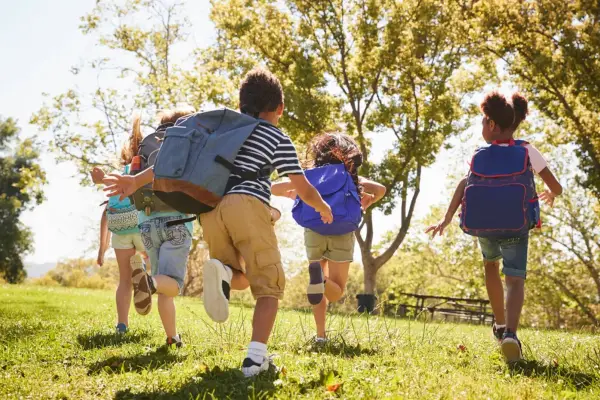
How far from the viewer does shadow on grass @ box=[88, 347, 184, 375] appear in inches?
158

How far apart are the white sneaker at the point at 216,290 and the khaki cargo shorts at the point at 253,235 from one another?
173 millimetres

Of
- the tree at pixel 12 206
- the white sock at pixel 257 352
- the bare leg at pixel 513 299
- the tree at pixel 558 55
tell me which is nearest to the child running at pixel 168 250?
the white sock at pixel 257 352

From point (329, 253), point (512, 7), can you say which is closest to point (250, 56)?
point (512, 7)

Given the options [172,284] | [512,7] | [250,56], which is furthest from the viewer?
[250,56]

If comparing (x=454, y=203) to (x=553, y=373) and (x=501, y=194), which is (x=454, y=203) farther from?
(x=553, y=373)

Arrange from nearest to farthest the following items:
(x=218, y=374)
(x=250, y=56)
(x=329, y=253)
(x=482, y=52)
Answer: (x=218, y=374)
(x=329, y=253)
(x=482, y=52)
(x=250, y=56)

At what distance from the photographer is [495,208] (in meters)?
4.90

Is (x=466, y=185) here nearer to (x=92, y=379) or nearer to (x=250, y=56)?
(x=92, y=379)

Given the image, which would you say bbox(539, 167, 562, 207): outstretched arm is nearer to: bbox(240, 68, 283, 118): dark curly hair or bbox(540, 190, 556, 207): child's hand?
bbox(540, 190, 556, 207): child's hand

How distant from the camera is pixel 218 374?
3660 mm

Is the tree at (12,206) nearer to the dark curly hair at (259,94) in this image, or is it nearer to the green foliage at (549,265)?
the green foliage at (549,265)

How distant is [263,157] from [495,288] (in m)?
2.65

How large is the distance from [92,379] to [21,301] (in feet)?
26.2

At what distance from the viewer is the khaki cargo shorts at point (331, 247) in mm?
5500
